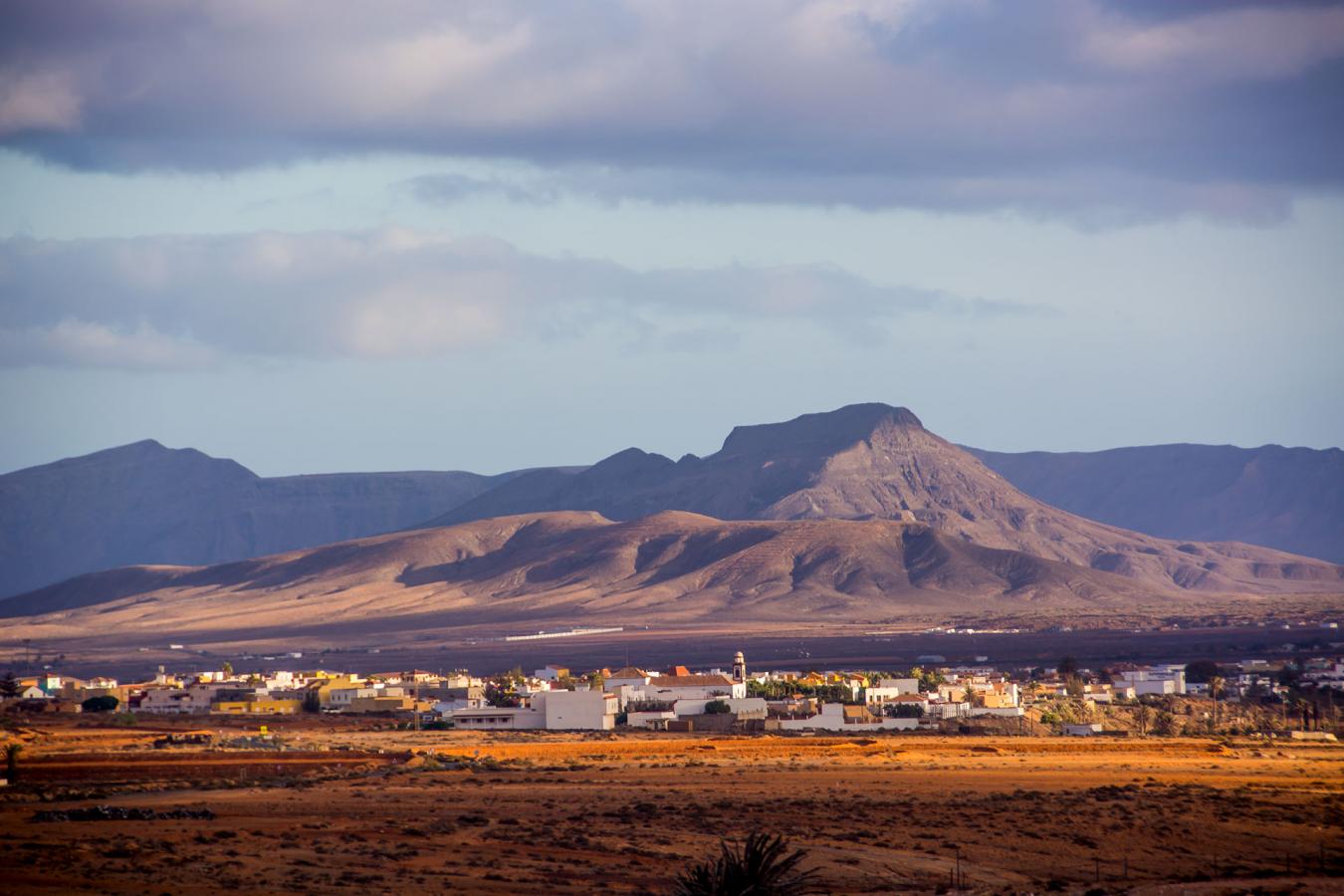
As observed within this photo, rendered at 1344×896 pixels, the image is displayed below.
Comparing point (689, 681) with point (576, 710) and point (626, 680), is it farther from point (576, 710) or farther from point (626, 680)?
point (576, 710)

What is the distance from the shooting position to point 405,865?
1430 inches

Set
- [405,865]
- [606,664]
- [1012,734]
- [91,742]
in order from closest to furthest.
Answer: [405,865], [91,742], [1012,734], [606,664]

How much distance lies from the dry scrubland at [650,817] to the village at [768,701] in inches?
676

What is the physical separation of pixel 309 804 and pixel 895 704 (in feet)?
149

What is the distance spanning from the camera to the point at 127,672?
168875 mm

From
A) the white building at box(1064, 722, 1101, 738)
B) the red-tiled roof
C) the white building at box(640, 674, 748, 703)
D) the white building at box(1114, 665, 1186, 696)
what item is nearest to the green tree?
the white building at box(640, 674, 748, 703)

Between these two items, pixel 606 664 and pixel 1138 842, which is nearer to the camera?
pixel 1138 842

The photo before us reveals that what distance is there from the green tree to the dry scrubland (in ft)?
96.9

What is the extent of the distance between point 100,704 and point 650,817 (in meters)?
59.7

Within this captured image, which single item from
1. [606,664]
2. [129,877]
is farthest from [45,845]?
[606,664]

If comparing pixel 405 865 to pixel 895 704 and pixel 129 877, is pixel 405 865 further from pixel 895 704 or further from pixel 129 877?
pixel 895 704

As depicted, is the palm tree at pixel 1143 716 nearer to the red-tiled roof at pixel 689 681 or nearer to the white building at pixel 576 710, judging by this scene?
the red-tiled roof at pixel 689 681

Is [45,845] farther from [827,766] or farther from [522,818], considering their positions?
[827,766]

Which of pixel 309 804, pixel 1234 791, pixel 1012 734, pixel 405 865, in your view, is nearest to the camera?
pixel 405 865
